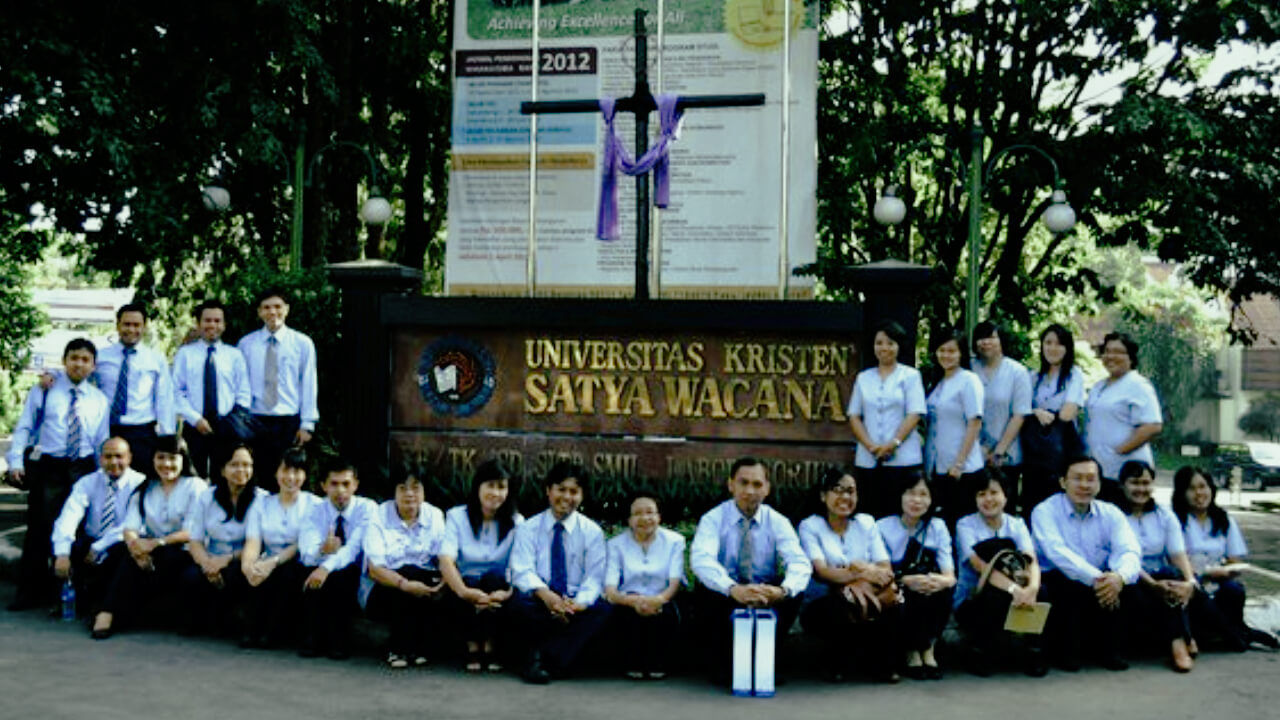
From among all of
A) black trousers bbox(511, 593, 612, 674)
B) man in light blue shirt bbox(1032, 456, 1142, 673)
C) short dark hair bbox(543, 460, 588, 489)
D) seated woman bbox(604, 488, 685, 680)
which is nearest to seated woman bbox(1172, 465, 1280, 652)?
man in light blue shirt bbox(1032, 456, 1142, 673)

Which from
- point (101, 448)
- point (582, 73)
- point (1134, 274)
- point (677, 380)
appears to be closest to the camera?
point (101, 448)

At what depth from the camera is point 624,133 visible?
14.9 metres

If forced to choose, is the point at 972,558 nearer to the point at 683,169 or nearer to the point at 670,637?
the point at 670,637

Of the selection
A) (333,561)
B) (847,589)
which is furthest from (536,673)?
(847,589)

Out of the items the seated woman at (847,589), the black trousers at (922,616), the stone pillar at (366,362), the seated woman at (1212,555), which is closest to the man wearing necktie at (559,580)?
the seated woman at (847,589)

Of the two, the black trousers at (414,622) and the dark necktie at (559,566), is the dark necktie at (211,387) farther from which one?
the dark necktie at (559,566)

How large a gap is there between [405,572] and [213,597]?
1.26 m

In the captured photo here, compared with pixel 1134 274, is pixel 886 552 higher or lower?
lower

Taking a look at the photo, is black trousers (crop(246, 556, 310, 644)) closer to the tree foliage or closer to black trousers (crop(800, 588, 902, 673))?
black trousers (crop(800, 588, 902, 673))

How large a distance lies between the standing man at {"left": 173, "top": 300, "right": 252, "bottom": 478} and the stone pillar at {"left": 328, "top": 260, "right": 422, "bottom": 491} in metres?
0.88

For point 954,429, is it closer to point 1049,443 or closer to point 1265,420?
point 1049,443

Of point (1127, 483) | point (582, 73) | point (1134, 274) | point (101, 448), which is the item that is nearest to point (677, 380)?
point (1127, 483)

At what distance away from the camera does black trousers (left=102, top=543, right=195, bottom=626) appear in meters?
7.68

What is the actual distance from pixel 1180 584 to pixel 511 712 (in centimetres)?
365
